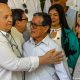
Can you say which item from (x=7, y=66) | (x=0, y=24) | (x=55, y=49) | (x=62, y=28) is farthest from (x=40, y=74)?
(x=62, y=28)

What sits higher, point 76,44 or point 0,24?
point 0,24

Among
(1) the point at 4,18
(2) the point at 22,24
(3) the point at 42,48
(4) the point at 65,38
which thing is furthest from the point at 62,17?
(1) the point at 4,18

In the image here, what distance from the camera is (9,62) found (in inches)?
74.3

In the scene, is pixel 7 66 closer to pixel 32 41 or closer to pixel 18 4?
pixel 32 41

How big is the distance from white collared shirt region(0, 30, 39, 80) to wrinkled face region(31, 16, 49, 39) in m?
0.32

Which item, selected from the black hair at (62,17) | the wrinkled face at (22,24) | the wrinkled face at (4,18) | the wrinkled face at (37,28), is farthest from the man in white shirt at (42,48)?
the black hair at (62,17)

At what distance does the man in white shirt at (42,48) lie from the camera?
219cm

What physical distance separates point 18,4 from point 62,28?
922mm

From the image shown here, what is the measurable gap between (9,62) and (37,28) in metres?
0.50

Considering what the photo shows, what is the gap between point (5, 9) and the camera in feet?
6.19

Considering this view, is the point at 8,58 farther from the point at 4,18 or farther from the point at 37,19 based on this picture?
the point at 37,19

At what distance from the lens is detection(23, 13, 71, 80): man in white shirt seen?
2188 millimetres

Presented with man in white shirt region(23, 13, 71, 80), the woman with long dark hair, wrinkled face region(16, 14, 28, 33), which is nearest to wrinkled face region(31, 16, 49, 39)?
man in white shirt region(23, 13, 71, 80)

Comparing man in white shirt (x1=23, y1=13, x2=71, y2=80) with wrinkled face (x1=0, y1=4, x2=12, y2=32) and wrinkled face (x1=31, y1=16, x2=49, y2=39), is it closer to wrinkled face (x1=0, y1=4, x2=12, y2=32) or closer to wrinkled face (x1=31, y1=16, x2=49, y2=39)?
wrinkled face (x1=31, y1=16, x2=49, y2=39)
